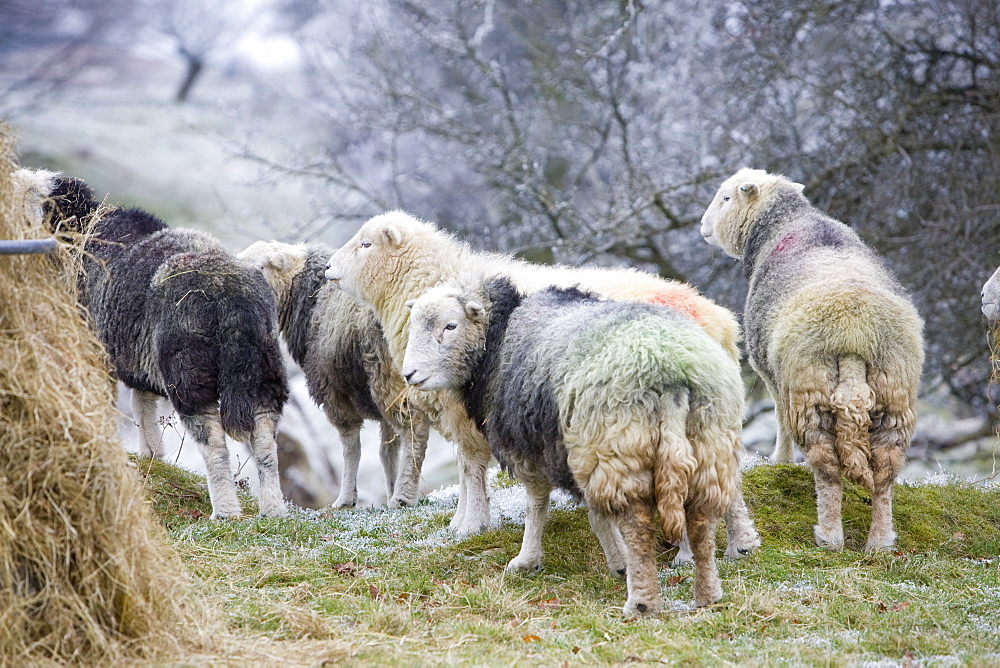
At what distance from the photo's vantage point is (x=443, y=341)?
20.0 feet

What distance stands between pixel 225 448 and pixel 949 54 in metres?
9.28

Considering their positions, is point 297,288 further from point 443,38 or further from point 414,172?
point 414,172

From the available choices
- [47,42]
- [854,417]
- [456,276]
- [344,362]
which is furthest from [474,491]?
[47,42]

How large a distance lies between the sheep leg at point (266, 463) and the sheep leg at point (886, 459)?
4.19 meters

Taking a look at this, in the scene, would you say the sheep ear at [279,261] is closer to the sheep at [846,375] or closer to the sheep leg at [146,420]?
the sheep leg at [146,420]

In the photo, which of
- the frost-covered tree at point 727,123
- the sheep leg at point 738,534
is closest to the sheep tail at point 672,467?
the sheep leg at point 738,534

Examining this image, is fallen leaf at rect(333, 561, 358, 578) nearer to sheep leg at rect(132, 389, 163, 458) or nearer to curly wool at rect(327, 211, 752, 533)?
curly wool at rect(327, 211, 752, 533)

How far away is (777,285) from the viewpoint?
7074 millimetres

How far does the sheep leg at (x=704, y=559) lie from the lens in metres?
4.99

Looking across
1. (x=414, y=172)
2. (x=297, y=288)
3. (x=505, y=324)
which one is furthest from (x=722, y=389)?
(x=414, y=172)

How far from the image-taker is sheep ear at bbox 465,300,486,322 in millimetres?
6105

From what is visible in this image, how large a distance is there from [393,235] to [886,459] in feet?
12.6

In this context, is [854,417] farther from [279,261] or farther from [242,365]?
[279,261]

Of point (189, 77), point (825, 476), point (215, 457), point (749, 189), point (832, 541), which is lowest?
point (832, 541)
